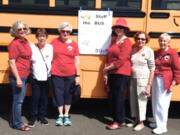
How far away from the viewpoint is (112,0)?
10.9 feet

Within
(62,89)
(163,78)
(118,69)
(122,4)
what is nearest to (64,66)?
(62,89)

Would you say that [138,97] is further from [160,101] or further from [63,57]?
[63,57]

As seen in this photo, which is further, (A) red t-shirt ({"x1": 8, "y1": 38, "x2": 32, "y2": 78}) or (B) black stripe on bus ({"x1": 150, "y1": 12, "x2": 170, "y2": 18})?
(B) black stripe on bus ({"x1": 150, "y1": 12, "x2": 170, "y2": 18})

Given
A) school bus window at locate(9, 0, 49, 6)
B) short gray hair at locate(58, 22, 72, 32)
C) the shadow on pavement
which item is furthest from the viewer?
the shadow on pavement

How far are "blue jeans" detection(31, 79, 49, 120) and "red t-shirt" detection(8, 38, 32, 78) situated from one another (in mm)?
227

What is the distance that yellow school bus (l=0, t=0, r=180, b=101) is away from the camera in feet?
10.6

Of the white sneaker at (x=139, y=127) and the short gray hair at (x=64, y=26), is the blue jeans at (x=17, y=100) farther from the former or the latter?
the white sneaker at (x=139, y=127)

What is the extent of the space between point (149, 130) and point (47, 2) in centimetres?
207

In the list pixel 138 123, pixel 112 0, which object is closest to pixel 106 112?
pixel 138 123

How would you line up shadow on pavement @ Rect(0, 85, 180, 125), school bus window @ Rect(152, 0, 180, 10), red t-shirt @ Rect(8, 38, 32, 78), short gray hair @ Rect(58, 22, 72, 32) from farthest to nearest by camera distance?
shadow on pavement @ Rect(0, 85, 180, 125), school bus window @ Rect(152, 0, 180, 10), short gray hair @ Rect(58, 22, 72, 32), red t-shirt @ Rect(8, 38, 32, 78)

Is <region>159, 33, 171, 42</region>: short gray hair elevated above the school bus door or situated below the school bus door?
below

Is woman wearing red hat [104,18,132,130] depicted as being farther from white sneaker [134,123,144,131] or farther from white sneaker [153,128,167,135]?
white sneaker [153,128,167,135]

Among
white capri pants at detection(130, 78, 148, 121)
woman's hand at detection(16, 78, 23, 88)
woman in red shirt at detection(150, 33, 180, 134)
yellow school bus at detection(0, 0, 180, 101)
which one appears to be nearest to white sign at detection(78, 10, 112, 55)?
yellow school bus at detection(0, 0, 180, 101)

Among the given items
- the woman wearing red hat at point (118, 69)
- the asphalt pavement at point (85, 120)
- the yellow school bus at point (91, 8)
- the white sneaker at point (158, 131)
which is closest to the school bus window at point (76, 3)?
the yellow school bus at point (91, 8)
